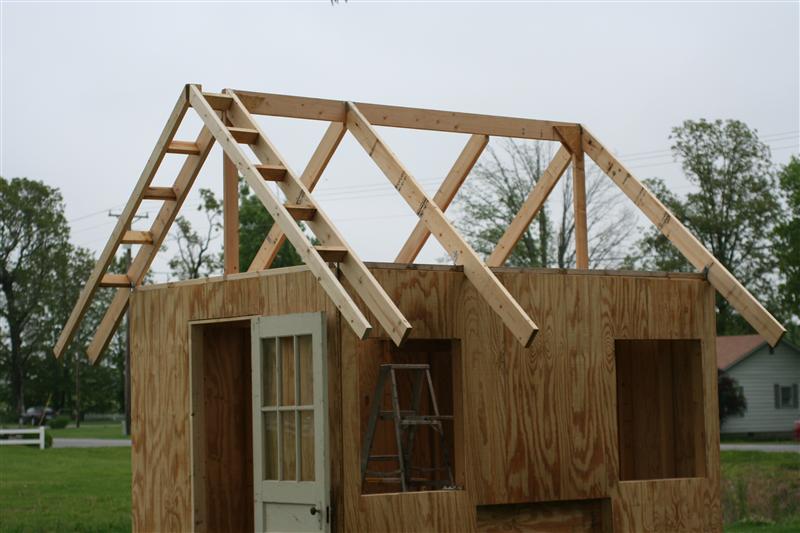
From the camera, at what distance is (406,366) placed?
9.81 metres

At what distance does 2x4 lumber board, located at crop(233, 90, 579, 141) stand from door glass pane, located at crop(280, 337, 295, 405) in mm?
2162

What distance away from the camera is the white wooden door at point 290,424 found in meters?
8.57

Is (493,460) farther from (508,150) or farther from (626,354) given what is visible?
(508,150)

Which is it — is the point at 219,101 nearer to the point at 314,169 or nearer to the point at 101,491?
the point at 314,169

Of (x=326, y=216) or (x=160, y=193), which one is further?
(x=160, y=193)

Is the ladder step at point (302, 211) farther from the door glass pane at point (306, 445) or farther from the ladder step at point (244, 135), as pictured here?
the door glass pane at point (306, 445)

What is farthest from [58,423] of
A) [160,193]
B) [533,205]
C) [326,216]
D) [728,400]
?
[326,216]

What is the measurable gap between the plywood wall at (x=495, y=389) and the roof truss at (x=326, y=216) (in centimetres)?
33

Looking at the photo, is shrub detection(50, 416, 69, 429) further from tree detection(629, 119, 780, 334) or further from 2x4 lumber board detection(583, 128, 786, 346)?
2x4 lumber board detection(583, 128, 786, 346)

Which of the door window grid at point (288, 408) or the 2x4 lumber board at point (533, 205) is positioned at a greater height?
the 2x4 lumber board at point (533, 205)

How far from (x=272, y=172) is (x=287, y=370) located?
1433 millimetres

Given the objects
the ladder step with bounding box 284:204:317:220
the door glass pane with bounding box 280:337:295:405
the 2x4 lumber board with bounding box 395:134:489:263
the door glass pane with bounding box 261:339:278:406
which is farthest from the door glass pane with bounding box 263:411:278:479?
the 2x4 lumber board with bounding box 395:134:489:263

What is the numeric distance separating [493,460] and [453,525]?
0.57 metres

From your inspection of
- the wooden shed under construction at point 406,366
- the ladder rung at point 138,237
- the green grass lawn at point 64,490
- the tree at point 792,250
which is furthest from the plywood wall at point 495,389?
the tree at point 792,250
